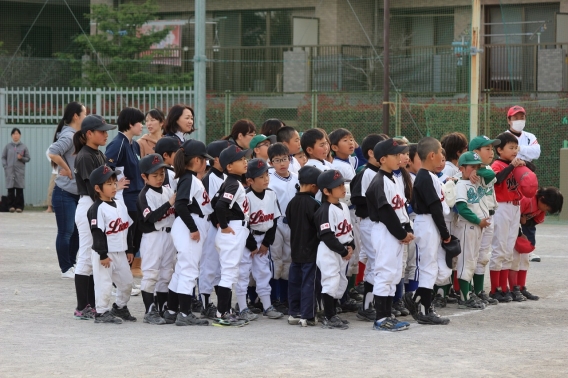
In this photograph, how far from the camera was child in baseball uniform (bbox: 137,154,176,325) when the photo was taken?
8.20 meters

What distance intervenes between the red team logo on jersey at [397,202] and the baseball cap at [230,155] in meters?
1.37

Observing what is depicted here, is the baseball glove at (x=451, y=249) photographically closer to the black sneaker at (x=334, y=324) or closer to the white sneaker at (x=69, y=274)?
the black sneaker at (x=334, y=324)

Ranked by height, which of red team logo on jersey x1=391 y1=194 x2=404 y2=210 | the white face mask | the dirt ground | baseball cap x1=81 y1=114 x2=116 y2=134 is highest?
the white face mask

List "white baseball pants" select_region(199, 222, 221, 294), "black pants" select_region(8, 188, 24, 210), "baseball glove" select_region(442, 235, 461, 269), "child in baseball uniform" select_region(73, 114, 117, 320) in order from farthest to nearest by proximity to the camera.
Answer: "black pants" select_region(8, 188, 24, 210) < "white baseball pants" select_region(199, 222, 221, 294) < "baseball glove" select_region(442, 235, 461, 269) < "child in baseball uniform" select_region(73, 114, 117, 320)

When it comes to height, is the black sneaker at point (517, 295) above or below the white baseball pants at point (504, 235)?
below

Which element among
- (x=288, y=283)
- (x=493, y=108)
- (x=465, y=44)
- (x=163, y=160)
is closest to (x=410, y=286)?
(x=288, y=283)

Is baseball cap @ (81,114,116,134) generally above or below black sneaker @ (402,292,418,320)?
above

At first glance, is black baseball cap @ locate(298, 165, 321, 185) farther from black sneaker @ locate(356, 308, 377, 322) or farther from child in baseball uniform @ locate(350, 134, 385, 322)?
black sneaker @ locate(356, 308, 377, 322)

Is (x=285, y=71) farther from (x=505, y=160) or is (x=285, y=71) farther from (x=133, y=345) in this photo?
(x=133, y=345)

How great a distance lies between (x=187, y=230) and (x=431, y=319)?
2222 millimetres

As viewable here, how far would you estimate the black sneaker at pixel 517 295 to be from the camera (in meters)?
9.55

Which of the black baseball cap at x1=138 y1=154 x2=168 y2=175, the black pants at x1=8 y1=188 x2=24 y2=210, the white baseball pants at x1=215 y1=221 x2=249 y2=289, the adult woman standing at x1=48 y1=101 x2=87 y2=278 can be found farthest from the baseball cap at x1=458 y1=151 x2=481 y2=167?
the black pants at x1=8 y1=188 x2=24 y2=210

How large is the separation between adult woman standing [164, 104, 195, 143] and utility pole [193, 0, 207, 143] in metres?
8.22

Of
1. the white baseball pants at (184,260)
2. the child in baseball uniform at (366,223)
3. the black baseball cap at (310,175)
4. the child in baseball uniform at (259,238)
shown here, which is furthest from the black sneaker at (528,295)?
the white baseball pants at (184,260)
